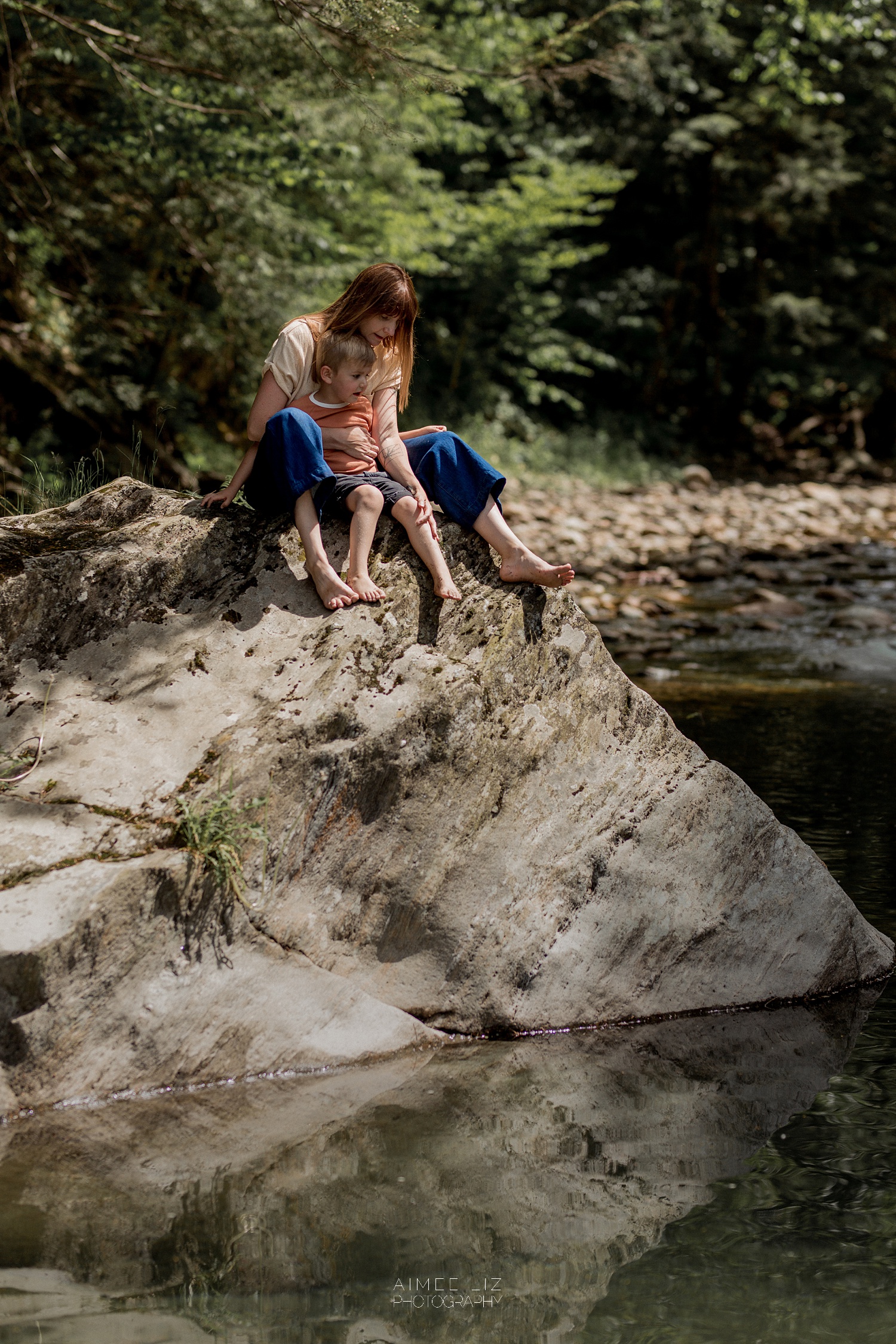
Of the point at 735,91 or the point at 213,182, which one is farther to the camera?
the point at 735,91

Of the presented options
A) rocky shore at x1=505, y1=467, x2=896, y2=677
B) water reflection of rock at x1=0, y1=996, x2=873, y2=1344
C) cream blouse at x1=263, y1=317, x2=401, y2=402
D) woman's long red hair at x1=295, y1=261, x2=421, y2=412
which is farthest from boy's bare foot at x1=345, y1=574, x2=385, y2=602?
rocky shore at x1=505, y1=467, x2=896, y2=677

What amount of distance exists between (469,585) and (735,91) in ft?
66.7

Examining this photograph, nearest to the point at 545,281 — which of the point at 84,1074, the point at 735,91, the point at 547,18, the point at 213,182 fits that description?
the point at 735,91

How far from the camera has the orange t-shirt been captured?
411 cm

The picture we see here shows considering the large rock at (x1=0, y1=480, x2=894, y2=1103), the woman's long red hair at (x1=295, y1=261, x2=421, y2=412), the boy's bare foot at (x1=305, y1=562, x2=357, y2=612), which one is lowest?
the large rock at (x1=0, y1=480, x2=894, y2=1103)

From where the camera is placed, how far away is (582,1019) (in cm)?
384

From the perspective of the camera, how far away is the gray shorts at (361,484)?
400 centimetres

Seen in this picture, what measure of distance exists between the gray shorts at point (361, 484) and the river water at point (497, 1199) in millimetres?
1784

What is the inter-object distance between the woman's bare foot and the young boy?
0.21 metres

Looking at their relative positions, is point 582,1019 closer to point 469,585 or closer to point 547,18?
point 469,585

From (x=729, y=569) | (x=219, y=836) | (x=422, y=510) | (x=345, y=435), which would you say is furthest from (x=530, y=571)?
(x=729, y=569)

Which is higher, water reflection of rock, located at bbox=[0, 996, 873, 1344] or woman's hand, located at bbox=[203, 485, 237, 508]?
woman's hand, located at bbox=[203, 485, 237, 508]

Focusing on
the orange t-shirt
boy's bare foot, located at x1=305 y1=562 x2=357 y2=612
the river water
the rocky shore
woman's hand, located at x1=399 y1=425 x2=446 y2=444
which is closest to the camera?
the river water

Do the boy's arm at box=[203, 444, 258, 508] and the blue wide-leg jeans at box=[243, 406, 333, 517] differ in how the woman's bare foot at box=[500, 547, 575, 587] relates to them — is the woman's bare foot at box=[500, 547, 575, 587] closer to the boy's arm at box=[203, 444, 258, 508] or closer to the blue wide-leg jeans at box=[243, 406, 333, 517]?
the blue wide-leg jeans at box=[243, 406, 333, 517]
